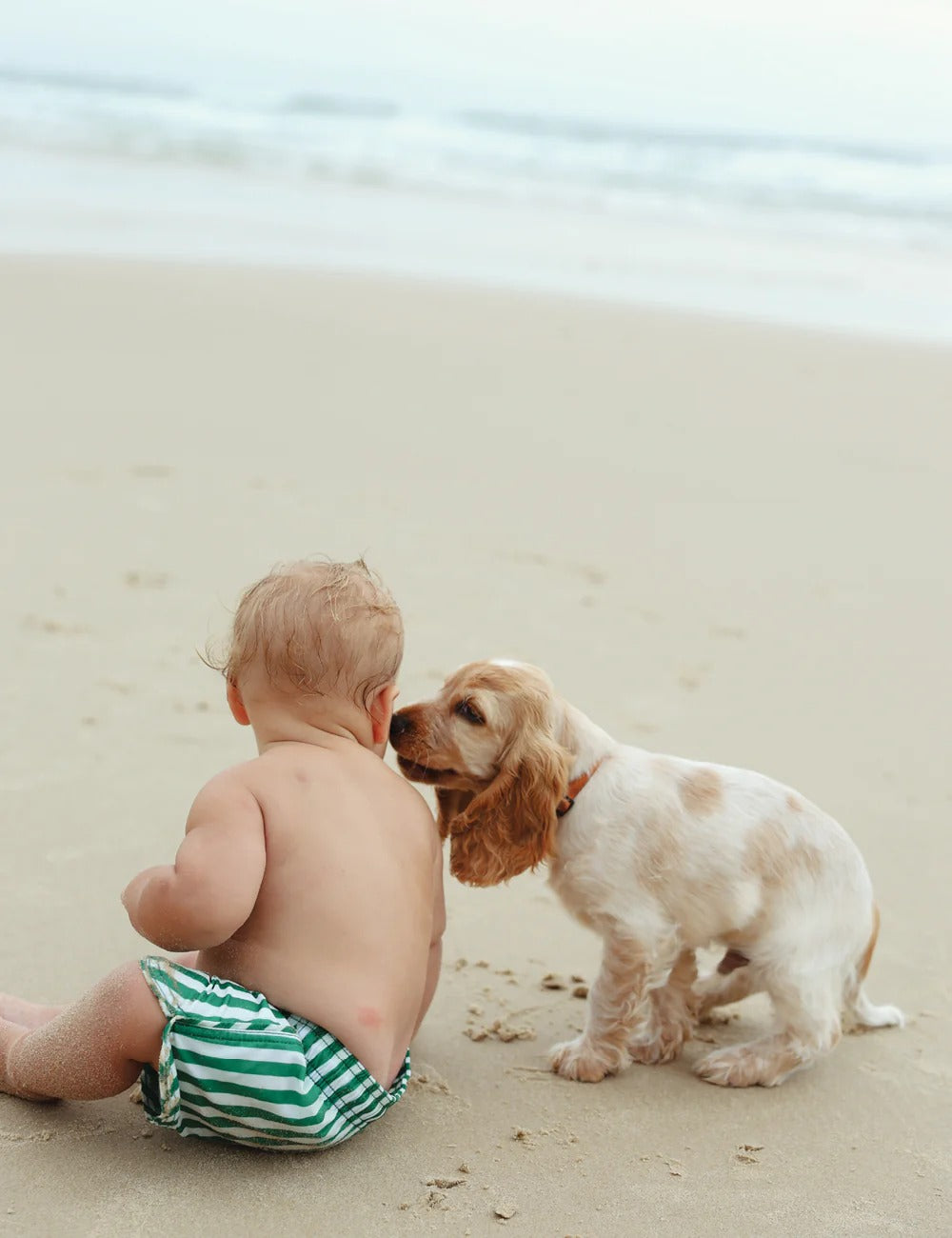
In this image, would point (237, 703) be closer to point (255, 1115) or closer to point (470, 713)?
point (470, 713)

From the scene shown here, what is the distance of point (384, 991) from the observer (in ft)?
8.57

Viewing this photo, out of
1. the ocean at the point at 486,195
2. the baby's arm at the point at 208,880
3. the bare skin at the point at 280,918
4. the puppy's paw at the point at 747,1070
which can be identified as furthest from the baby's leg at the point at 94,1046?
the ocean at the point at 486,195

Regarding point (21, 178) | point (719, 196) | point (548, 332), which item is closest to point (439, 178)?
point (719, 196)

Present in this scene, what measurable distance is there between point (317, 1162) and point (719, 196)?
70.5ft

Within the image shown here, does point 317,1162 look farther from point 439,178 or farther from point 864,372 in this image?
point 439,178

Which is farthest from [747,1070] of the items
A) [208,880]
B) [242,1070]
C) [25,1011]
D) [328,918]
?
[25,1011]

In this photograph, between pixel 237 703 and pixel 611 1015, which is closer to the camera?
pixel 237 703

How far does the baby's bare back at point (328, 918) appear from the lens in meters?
2.56

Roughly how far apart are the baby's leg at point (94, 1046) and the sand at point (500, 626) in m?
0.10

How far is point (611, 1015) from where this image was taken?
3.09m

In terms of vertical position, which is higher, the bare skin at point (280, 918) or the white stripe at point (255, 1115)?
the bare skin at point (280, 918)

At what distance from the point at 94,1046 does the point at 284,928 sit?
39 centimetres

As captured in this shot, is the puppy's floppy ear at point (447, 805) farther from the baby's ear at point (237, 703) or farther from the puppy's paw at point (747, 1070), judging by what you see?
the puppy's paw at point (747, 1070)

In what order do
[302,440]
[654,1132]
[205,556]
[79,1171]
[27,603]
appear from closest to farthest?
[79,1171] < [654,1132] < [27,603] < [205,556] < [302,440]
